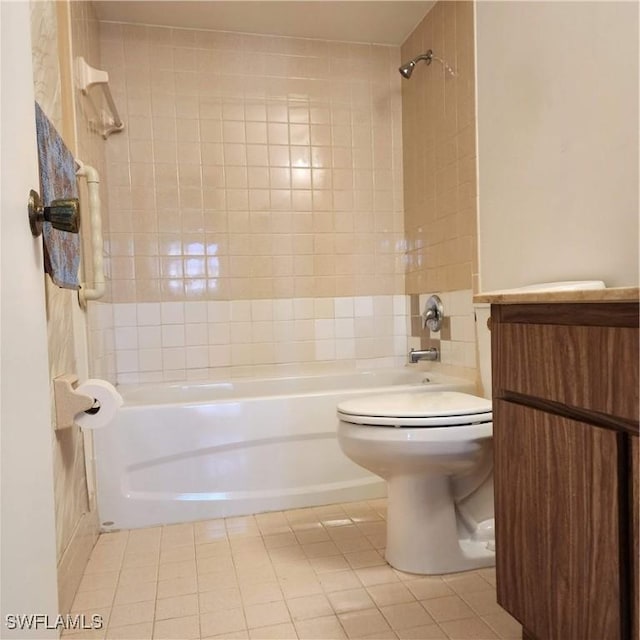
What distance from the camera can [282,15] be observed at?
248 cm

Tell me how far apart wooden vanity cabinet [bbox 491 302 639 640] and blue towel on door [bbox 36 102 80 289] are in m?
0.93

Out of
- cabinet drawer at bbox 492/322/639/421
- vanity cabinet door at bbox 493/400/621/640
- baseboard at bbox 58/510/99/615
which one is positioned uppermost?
cabinet drawer at bbox 492/322/639/421

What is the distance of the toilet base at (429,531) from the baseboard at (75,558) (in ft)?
2.93

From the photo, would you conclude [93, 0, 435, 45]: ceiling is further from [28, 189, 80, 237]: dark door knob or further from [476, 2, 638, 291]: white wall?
[28, 189, 80, 237]: dark door knob

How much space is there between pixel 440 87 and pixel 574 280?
1.24 metres

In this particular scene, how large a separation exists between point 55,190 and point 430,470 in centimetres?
119

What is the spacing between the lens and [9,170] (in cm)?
54

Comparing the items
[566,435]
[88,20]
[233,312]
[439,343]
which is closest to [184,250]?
[233,312]

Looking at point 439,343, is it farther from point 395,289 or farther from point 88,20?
point 88,20

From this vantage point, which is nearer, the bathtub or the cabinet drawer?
the cabinet drawer

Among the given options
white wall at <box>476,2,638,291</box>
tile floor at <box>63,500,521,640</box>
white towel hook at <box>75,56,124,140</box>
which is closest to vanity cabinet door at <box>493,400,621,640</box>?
tile floor at <box>63,500,521,640</box>

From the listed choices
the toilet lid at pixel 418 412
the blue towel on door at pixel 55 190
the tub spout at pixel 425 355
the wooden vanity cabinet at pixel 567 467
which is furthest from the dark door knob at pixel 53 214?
the tub spout at pixel 425 355

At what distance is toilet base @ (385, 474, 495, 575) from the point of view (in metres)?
1.53

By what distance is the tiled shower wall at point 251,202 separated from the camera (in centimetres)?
254
